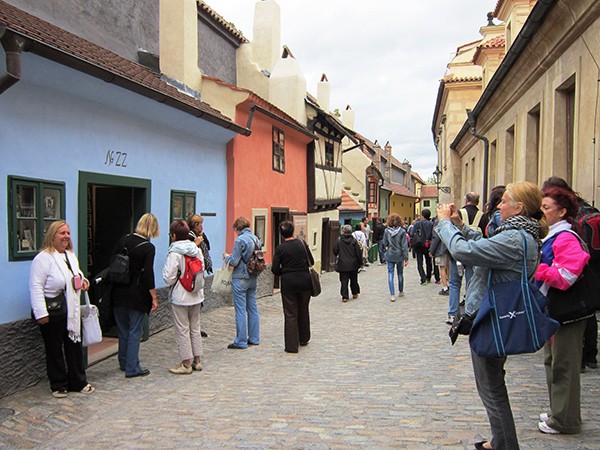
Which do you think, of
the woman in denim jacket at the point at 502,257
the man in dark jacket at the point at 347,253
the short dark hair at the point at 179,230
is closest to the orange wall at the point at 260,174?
the man in dark jacket at the point at 347,253

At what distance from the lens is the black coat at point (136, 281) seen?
594 cm

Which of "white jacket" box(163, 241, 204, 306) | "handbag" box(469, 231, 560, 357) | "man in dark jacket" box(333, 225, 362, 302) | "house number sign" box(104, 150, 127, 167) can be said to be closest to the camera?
"handbag" box(469, 231, 560, 357)

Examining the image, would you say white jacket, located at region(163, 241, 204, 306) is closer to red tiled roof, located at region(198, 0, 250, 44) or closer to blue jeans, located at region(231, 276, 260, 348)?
blue jeans, located at region(231, 276, 260, 348)

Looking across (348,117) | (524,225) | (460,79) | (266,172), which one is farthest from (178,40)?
(348,117)

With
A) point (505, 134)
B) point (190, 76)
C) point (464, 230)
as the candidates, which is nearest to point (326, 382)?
point (464, 230)

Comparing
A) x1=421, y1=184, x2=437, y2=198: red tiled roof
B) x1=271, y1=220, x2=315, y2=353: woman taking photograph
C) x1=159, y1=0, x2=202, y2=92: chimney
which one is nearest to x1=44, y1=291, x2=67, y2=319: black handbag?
x1=271, y1=220, x2=315, y2=353: woman taking photograph

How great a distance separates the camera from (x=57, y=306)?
5.14 metres

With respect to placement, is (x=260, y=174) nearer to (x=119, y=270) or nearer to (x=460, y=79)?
(x=119, y=270)

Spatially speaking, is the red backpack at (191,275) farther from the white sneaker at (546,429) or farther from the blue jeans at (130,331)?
the white sneaker at (546,429)

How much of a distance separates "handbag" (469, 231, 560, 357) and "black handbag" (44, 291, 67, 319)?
3.75 m

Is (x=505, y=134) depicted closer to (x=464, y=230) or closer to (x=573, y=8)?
(x=573, y=8)

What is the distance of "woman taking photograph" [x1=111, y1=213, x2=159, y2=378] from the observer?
234 inches

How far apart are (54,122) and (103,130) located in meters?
0.98

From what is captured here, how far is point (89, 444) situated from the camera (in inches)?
165
